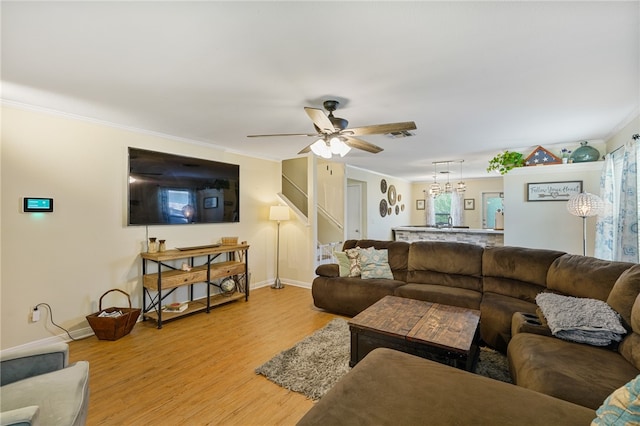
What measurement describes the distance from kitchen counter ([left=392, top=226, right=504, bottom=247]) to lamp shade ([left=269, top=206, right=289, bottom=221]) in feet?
12.1

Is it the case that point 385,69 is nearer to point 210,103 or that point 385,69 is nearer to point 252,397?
point 210,103

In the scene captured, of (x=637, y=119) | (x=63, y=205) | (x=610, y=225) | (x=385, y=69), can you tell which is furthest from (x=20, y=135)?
(x=610, y=225)

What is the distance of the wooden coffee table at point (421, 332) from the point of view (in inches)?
75.9

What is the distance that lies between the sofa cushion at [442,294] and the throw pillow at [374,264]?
1.29 feet

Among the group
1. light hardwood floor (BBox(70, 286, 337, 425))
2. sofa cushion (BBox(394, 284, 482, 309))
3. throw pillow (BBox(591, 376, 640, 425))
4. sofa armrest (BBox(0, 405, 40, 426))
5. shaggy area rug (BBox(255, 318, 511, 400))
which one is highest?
throw pillow (BBox(591, 376, 640, 425))

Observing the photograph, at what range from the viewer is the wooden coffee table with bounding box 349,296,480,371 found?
1927mm

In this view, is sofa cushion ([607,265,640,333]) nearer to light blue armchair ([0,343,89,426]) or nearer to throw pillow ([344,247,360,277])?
throw pillow ([344,247,360,277])

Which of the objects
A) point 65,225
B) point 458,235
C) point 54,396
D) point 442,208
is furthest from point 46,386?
point 442,208

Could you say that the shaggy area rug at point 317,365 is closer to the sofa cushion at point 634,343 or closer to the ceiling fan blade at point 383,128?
the sofa cushion at point 634,343

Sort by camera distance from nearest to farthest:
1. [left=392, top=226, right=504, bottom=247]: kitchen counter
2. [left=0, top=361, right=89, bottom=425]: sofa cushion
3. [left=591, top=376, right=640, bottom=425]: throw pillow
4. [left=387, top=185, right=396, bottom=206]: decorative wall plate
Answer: [left=591, top=376, right=640, bottom=425]: throw pillow, [left=0, top=361, right=89, bottom=425]: sofa cushion, [left=392, top=226, right=504, bottom=247]: kitchen counter, [left=387, top=185, right=396, bottom=206]: decorative wall plate

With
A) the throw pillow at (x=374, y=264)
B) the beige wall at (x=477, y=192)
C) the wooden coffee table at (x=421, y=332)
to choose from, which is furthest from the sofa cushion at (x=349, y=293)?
the beige wall at (x=477, y=192)

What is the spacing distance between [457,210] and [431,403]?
Answer: 9168 mm

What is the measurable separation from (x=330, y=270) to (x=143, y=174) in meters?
2.70

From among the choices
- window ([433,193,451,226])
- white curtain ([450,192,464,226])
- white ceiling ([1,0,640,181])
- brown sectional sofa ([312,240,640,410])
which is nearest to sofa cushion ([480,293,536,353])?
brown sectional sofa ([312,240,640,410])
